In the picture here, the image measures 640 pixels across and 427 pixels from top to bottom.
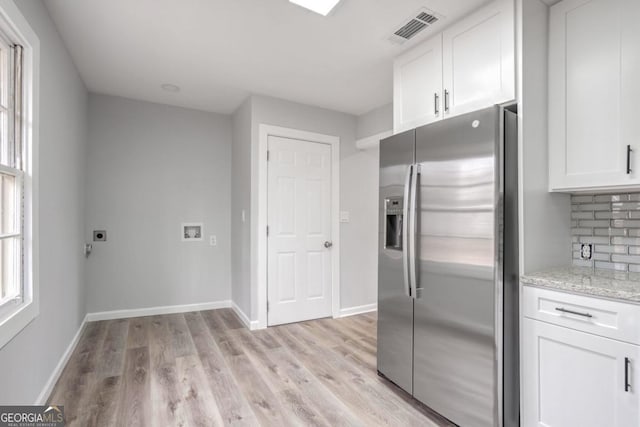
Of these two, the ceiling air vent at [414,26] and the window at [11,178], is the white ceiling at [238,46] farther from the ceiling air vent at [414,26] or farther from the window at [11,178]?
the window at [11,178]

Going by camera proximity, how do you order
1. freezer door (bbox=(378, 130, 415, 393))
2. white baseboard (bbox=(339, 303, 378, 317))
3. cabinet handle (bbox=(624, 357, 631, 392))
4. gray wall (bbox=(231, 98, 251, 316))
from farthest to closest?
white baseboard (bbox=(339, 303, 378, 317)) < gray wall (bbox=(231, 98, 251, 316)) < freezer door (bbox=(378, 130, 415, 393)) < cabinet handle (bbox=(624, 357, 631, 392))

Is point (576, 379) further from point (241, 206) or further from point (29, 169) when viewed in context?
point (241, 206)

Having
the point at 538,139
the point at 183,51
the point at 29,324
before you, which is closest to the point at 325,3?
the point at 183,51

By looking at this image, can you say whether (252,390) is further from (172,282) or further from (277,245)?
(172,282)

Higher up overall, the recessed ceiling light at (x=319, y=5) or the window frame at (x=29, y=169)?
the recessed ceiling light at (x=319, y=5)

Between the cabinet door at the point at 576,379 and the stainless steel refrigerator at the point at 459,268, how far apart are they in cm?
9

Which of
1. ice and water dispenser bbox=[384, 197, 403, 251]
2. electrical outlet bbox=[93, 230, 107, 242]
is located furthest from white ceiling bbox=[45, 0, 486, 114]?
electrical outlet bbox=[93, 230, 107, 242]

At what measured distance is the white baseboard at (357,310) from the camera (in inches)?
158

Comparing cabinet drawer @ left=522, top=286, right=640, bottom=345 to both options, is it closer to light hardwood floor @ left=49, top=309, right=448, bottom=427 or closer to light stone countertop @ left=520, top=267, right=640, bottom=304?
light stone countertop @ left=520, top=267, right=640, bottom=304

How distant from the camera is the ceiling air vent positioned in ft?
6.87

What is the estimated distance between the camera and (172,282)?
4.02 meters

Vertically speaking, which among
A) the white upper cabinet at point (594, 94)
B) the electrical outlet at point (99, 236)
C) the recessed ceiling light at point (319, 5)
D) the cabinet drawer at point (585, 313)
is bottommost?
the cabinet drawer at point (585, 313)

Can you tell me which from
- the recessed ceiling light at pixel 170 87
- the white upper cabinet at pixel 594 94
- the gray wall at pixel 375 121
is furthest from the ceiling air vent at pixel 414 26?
the recessed ceiling light at pixel 170 87

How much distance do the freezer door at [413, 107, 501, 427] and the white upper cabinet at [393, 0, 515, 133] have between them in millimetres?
272
